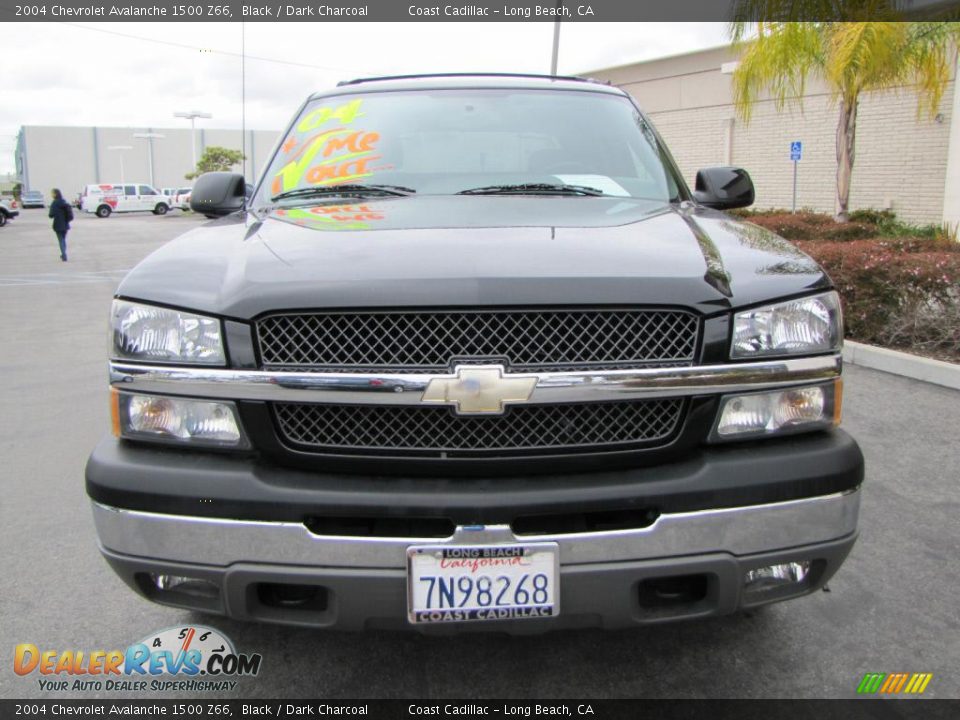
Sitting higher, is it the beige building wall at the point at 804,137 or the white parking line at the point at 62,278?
the beige building wall at the point at 804,137

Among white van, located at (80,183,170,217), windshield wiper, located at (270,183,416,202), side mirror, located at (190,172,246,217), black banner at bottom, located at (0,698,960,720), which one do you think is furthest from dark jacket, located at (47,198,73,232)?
white van, located at (80,183,170,217)

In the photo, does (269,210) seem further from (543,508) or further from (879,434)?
(879,434)

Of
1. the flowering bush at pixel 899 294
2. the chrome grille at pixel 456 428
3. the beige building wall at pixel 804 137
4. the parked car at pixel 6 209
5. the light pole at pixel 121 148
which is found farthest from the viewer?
the light pole at pixel 121 148

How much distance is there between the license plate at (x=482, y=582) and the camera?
189cm

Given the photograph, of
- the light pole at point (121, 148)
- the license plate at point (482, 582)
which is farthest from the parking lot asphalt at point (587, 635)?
the light pole at point (121, 148)

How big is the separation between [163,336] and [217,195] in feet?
5.06

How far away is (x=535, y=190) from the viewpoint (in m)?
2.97

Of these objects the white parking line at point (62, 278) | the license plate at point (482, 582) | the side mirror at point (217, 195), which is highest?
the side mirror at point (217, 195)

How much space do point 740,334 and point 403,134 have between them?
180cm

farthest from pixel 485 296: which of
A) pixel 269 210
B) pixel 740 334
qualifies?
pixel 269 210

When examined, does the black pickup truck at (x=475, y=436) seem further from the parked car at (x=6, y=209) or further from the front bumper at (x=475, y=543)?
the parked car at (x=6, y=209)

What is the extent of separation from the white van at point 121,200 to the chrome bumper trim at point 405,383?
2083 inches

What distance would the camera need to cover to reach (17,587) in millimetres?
3057

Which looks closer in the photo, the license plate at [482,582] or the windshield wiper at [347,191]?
the license plate at [482,582]
